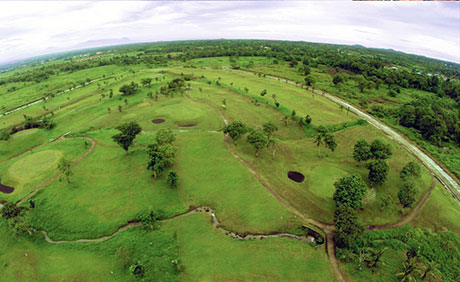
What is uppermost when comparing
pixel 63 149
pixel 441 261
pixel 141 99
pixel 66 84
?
pixel 66 84

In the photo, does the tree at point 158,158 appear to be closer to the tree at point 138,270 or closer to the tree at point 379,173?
the tree at point 138,270

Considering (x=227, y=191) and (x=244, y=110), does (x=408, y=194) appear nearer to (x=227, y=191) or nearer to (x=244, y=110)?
(x=227, y=191)

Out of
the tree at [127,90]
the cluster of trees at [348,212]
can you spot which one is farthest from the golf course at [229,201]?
the tree at [127,90]

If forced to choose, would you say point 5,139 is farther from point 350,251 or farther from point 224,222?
point 350,251

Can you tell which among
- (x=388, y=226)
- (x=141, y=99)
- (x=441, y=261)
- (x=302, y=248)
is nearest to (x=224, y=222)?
(x=302, y=248)

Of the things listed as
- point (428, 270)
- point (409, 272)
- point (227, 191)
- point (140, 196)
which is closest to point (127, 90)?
point (140, 196)
